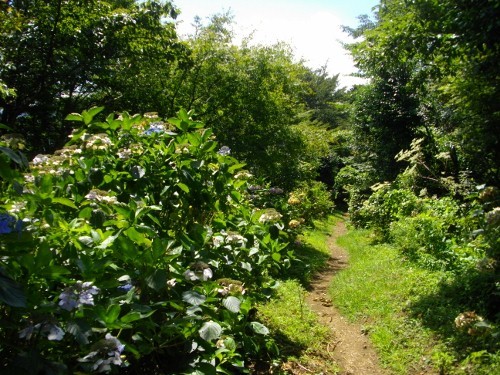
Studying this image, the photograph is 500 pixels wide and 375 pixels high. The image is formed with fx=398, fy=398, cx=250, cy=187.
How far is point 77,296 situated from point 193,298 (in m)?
0.59

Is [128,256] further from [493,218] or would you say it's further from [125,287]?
[493,218]

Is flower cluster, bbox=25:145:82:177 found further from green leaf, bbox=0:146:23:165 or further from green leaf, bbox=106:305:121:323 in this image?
green leaf, bbox=0:146:23:165

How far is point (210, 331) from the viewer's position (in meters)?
1.90

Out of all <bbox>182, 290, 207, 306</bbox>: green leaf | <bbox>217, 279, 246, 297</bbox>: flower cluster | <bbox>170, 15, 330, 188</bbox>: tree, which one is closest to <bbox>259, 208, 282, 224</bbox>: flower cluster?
<bbox>217, 279, 246, 297</bbox>: flower cluster

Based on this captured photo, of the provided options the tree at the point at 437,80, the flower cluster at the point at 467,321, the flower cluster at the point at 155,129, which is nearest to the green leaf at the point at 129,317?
the flower cluster at the point at 155,129

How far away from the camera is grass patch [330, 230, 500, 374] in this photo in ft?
12.3

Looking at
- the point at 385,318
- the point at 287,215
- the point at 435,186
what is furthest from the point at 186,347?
the point at 435,186

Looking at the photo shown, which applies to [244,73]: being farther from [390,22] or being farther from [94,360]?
[94,360]

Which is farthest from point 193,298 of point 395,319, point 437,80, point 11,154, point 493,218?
point 437,80

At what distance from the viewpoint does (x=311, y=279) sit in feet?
23.5

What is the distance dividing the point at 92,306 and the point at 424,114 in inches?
458

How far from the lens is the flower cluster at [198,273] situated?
2023mm

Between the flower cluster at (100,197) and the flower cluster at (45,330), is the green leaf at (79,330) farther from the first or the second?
the flower cluster at (100,197)

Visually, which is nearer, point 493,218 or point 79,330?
point 79,330
